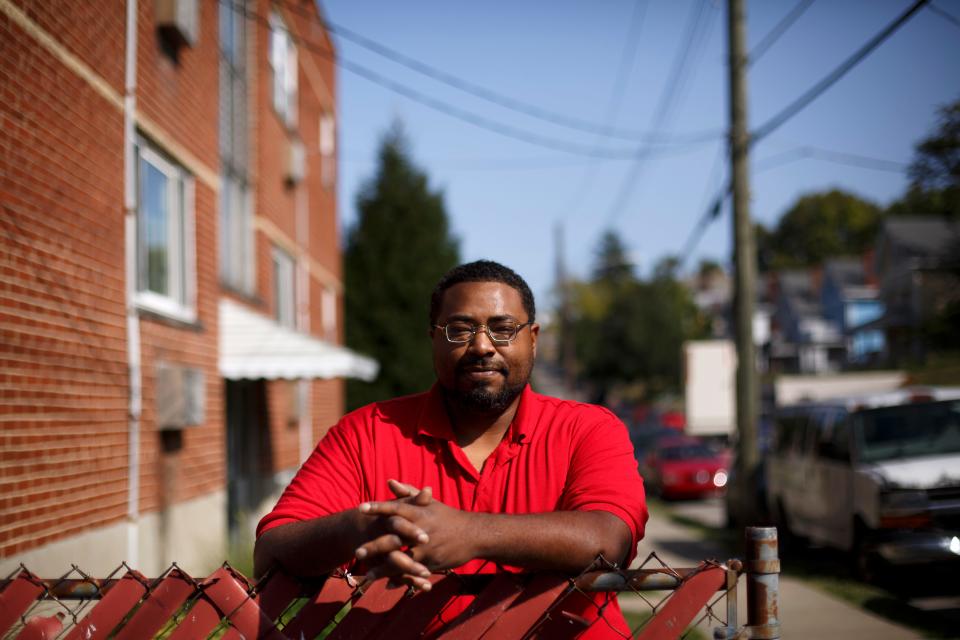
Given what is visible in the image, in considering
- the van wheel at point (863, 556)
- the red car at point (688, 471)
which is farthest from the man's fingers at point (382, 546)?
the red car at point (688, 471)

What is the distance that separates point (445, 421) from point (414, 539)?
2.57 feet

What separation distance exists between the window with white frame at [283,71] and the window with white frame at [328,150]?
3.52m

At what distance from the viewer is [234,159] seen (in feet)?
43.0

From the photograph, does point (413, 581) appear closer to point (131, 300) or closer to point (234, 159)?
point (131, 300)

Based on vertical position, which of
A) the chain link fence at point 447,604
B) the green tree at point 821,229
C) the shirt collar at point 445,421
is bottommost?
the chain link fence at point 447,604

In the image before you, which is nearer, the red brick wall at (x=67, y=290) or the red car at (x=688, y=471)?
the red brick wall at (x=67, y=290)

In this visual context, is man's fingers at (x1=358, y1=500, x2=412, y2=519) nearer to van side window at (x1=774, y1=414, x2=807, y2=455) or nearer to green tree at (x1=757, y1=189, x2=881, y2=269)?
van side window at (x1=774, y1=414, x2=807, y2=455)

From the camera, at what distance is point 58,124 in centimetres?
643

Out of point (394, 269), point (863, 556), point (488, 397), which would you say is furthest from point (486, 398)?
point (394, 269)

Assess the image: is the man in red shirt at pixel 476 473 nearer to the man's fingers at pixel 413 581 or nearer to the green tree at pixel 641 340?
the man's fingers at pixel 413 581

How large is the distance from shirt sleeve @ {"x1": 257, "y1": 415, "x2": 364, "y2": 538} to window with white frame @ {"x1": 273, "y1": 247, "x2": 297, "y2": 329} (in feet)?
43.3

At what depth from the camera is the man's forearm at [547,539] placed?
218cm

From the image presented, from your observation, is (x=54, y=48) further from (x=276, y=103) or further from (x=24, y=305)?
(x=276, y=103)

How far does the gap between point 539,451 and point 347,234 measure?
25.8 metres
